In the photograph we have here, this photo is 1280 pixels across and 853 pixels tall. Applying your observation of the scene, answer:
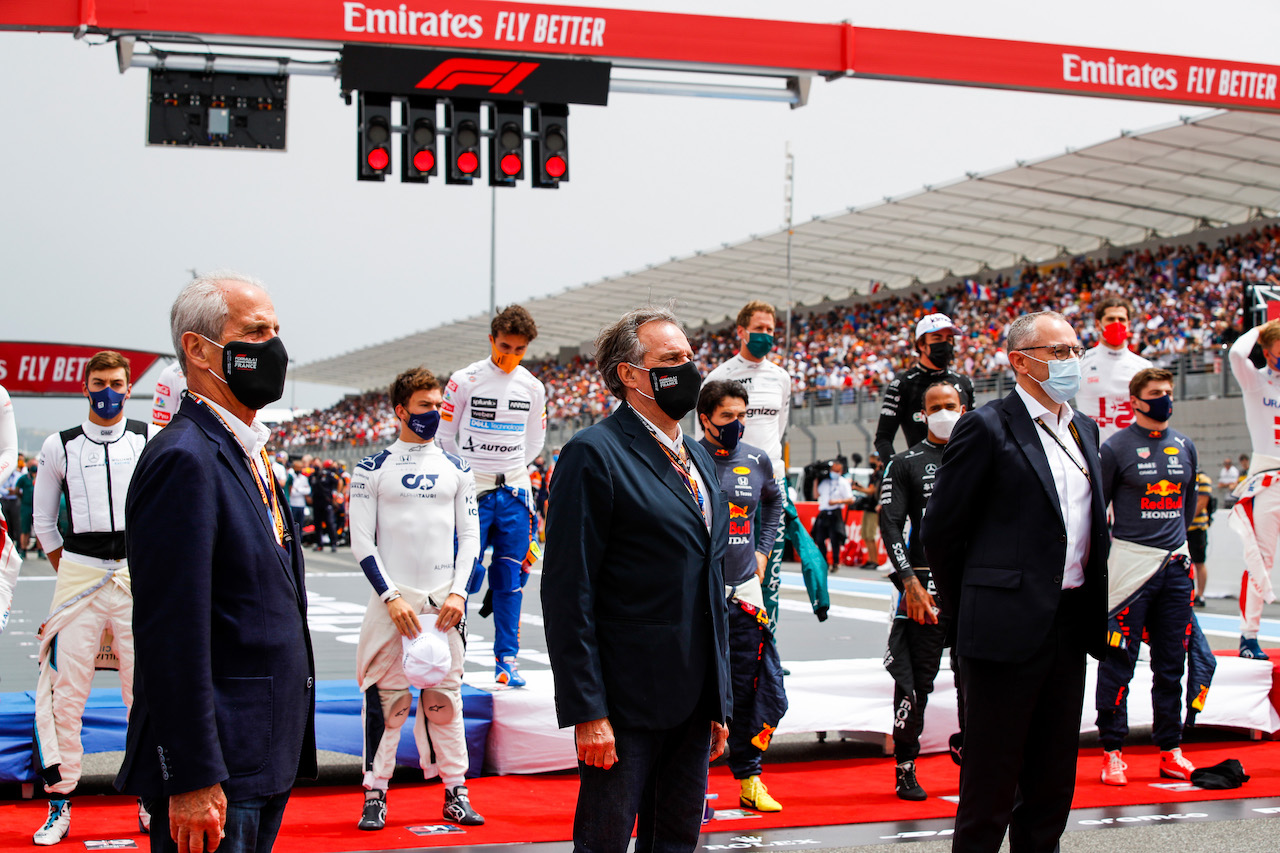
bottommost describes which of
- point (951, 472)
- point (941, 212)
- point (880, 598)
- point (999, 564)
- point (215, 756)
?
point (880, 598)

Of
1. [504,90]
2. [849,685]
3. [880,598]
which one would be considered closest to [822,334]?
[880,598]

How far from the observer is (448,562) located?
543 centimetres

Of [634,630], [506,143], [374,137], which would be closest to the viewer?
[634,630]

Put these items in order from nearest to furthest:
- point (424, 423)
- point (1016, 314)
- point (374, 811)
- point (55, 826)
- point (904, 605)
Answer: point (55, 826) → point (374, 811) → point (424, 423) → point (904, 605) → point (1016, 314)

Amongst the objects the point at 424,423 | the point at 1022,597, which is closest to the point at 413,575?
the point at 424,423

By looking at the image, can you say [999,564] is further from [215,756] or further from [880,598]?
[880,598]

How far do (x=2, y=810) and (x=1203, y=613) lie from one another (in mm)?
11215

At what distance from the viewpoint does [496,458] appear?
657cm

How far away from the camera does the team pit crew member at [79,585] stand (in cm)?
510

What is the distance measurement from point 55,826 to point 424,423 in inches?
88.2

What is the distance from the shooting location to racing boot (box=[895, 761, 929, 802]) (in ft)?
18.7

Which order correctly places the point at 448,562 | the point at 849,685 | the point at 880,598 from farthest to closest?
the point at 880,598 → the point at 849,685 → the point at 448,562

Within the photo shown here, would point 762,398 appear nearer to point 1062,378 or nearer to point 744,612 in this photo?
point 744,612

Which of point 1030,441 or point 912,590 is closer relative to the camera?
point 1030,441
